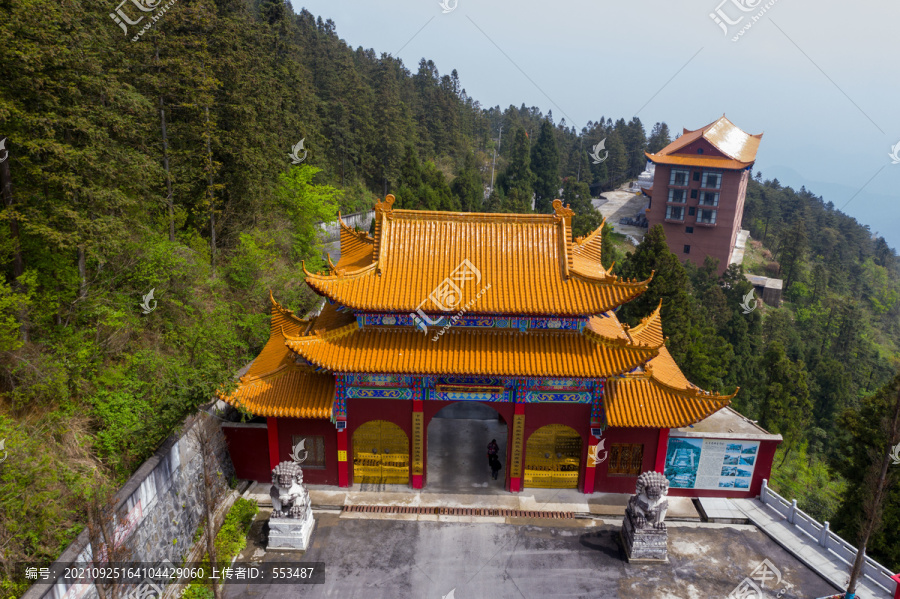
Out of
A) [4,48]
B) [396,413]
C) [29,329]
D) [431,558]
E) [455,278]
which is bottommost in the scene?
[431,558]

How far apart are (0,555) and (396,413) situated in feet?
31.6

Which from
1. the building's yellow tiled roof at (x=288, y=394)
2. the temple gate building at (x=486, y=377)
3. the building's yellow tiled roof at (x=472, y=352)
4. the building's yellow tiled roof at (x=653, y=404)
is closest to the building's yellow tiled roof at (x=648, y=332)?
the temple gate building at (x=486, y=377)

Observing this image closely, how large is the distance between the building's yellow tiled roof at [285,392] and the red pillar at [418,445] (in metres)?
2.56

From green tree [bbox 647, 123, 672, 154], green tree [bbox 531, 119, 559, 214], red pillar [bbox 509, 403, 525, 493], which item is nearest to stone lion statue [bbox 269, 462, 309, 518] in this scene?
red pillar [bbox 509, 403, 525, 493]

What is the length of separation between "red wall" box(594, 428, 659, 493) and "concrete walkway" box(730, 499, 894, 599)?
3.16 meters

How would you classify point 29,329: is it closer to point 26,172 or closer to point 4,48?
point 26,172

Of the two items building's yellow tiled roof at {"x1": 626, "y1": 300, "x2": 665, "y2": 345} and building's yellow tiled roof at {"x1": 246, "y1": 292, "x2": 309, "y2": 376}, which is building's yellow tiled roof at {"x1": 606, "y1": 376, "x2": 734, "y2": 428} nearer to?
building's yellow tiled roof at {"x1": 626, "y1": 300, "x2": 665, "y2": 345}

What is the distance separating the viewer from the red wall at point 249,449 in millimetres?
17781

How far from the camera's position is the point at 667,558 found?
51.5ft

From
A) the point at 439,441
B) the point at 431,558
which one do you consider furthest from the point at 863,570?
the point at 439,441

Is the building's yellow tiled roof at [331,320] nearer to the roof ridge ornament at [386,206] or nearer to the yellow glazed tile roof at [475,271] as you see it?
the yellow glazed tile roof at [475,271]

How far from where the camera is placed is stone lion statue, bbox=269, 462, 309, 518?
15445 mm

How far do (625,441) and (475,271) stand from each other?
22.5 ft

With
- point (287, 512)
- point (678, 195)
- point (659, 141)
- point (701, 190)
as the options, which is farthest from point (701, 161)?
point (287, 512)
